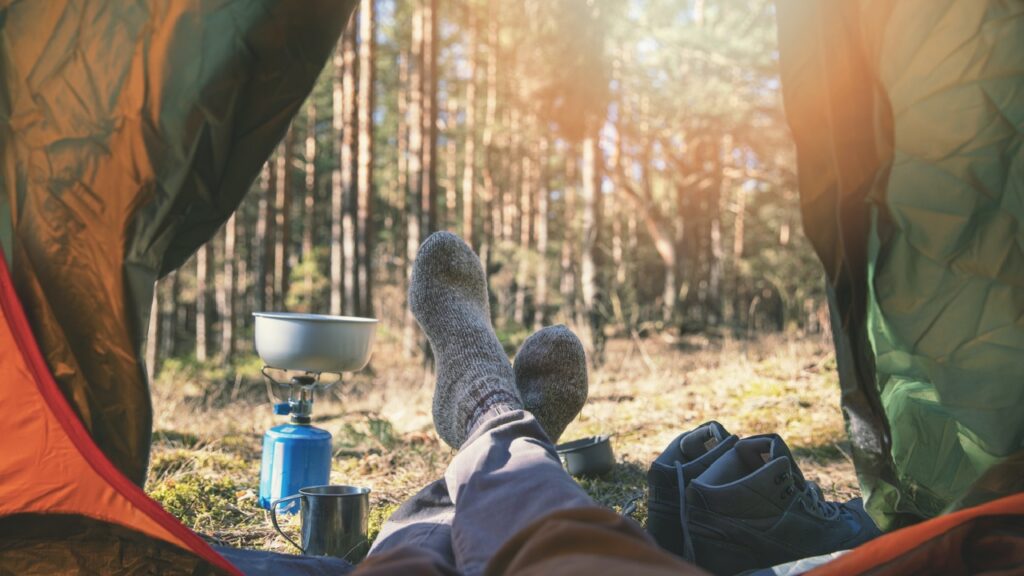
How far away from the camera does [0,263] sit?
1.05 meters

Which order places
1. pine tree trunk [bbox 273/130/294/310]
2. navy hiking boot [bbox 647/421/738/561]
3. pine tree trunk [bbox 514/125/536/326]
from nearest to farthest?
navy hiking boot [bbox 647/421/738/561], pine tree trunk [bbox 273/130/294/310], pine tree trunk [bbox 514/125/536/326]

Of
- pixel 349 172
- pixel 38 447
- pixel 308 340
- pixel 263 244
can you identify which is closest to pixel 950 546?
pixel 38 447

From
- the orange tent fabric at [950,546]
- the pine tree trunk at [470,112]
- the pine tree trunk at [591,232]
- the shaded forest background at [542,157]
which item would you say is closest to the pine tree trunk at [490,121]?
the shaded forest background at [542,157]

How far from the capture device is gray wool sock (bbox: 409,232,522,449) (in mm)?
1515

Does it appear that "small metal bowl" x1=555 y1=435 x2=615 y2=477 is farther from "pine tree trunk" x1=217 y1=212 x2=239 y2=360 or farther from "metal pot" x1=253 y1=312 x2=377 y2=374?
"pine tree trunk" x1=217 y1=212 x2=239 y2=360

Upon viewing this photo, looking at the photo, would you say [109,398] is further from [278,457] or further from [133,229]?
[278,457]

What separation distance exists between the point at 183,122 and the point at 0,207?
288 mm

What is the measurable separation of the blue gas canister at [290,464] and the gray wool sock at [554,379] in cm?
67

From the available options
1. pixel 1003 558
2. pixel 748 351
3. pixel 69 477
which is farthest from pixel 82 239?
pixel 748 351

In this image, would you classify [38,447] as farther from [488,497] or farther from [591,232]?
[591,232]

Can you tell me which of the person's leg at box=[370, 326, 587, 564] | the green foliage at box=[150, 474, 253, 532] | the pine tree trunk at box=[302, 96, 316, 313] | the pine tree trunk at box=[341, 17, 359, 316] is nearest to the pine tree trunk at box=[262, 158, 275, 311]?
the pine tree trunk at box=[302, 96, 316, 313]

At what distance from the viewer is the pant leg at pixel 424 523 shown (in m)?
1.19

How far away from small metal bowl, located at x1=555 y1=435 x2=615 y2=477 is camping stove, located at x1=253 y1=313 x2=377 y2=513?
28.0 inches

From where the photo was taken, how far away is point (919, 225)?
1116mm
